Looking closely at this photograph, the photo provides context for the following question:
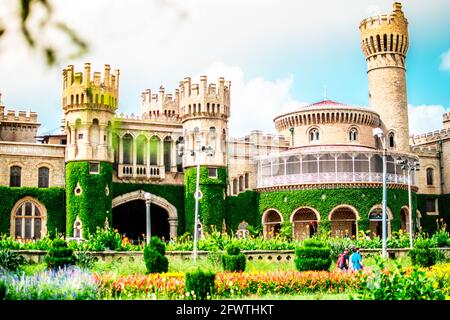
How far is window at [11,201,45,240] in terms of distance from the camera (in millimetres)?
33812

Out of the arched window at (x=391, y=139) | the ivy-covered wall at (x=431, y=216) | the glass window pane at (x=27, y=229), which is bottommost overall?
the glass window pane at (x=27, y=229)

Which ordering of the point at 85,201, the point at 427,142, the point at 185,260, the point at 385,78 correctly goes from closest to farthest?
1. the point at 185,260
2. the point at 85,201
3. the point at 385,78
4. the point at 427,142

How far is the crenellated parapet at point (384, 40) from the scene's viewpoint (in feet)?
131

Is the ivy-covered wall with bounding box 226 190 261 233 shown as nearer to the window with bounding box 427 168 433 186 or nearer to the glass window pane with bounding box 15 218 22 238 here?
the glass window pane with bounding box 15 218 22 238

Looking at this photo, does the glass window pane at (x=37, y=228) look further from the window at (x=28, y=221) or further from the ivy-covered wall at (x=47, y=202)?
the ivy-covered wall at (x=47, y=202)

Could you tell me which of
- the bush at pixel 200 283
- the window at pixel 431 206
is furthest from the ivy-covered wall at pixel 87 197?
the window at pixel 431 206

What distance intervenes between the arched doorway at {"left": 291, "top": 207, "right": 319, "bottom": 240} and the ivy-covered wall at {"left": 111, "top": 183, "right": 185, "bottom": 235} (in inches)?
252

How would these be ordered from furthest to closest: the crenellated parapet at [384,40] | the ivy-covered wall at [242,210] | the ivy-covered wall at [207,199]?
1. the crenellated parapet at [384,40]
2. the ivy-covered wall at [242,210]
3. the ivy-covered wall at [207,199]

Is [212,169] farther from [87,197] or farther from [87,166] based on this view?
[87,197]

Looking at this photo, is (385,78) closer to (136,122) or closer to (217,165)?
(217,165)

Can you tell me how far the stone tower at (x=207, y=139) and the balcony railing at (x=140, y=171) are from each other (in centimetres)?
152

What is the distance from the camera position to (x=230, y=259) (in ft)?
64.2

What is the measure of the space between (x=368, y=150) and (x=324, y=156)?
106 inches

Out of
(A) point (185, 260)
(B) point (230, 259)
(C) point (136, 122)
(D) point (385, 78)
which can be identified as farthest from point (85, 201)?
(D) point (385, 78)
